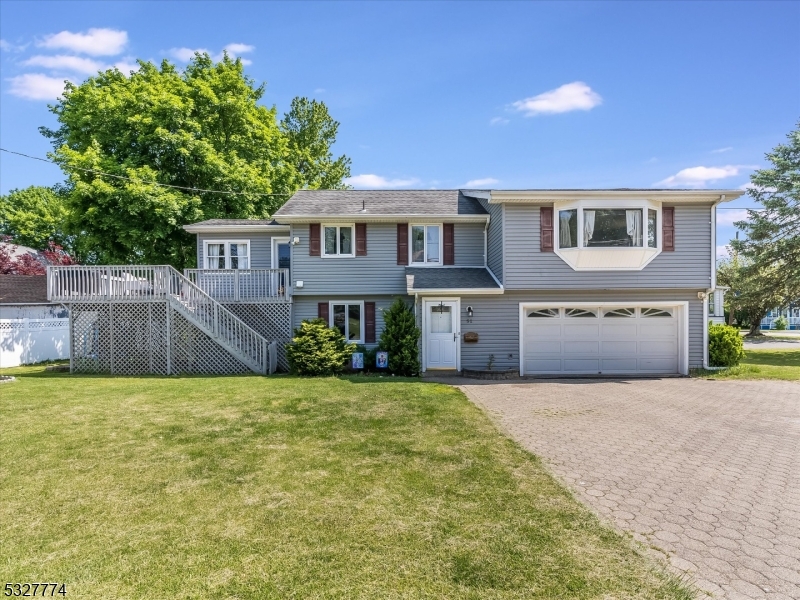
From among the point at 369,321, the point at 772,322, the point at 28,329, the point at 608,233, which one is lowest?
the point at 772,322

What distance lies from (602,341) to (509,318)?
3.13 meters

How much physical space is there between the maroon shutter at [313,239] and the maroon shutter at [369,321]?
251cm

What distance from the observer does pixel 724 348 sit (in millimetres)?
13859

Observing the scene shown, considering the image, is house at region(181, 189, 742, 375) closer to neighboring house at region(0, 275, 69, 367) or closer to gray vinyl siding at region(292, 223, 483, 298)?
gray vinyl siding at region(292, 223, 483, 298)

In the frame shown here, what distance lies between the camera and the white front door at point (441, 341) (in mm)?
14078

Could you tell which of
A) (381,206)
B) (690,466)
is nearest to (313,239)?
(381,206)

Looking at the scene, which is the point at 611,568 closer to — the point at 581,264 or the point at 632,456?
the point at 632,456

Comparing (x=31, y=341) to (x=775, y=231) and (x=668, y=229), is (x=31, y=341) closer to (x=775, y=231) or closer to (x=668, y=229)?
(x=668, y=229)

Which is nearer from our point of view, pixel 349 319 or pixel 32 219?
pixel 349 319

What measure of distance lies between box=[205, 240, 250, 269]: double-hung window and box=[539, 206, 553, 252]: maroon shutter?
1065 centimetres

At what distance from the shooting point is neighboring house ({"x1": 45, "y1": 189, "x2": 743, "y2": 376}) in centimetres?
1322

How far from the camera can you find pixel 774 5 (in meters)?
10.7

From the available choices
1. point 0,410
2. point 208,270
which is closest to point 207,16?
point 208,270

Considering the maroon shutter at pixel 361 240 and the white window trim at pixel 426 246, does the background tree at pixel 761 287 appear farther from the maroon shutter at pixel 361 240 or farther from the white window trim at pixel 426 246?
the maroon shutter at pixel 361 240
